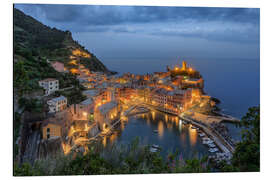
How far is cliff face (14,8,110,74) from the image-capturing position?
12.5ft

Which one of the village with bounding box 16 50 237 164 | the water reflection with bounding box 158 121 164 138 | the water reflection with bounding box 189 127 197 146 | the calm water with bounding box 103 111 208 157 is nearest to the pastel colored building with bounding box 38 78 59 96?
the village with bounding box 16 50 237 164

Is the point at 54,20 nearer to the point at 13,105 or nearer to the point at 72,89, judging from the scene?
the point at 72,89

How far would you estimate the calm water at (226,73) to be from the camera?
3924 mm

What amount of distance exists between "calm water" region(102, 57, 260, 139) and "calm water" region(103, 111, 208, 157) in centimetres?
180

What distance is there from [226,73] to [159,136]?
2748 millimetres

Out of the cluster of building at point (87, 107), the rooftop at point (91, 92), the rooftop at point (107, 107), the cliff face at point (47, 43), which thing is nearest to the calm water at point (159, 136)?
the cluster of building at point (87, 107)

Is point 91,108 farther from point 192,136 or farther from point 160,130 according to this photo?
point 192,136

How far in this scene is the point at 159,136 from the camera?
5855 millimetres

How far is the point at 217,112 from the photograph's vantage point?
825 centimetres

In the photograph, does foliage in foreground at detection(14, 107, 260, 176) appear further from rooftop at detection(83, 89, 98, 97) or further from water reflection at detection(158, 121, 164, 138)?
water reflection at detection(158, 121, 164, 138)

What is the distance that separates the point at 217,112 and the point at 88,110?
6259 mm

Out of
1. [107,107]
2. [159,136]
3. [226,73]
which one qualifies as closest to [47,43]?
[107,107]

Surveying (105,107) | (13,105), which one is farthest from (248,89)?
(13,105)

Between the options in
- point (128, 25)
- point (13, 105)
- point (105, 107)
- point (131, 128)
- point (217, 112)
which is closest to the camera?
point (13, 105)
